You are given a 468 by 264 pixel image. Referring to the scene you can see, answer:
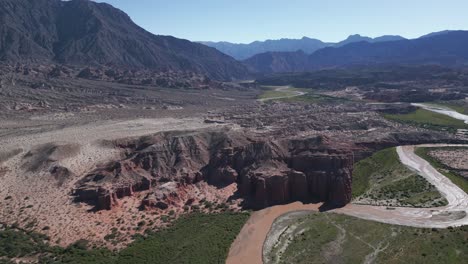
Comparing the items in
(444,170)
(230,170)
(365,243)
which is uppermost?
(230,170)

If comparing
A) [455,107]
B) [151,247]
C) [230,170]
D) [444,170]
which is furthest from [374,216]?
[455,107]

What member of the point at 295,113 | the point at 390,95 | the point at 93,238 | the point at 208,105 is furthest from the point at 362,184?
the point at 390,95

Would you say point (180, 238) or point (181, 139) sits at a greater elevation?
point (181, 139)

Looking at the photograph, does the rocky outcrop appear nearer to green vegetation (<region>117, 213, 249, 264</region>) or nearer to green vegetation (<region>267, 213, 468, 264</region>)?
green vegetation (<region>117, 213, 249, 264</region>)

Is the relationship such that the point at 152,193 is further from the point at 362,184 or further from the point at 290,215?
the point at 362,184

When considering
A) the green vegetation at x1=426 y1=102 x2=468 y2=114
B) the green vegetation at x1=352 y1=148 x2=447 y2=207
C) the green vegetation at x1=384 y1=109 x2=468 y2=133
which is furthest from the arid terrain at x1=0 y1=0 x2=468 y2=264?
the green vegetation at x1=426 y1=102 x2=468 y2=114

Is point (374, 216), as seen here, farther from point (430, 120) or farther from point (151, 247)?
point (430, 120)

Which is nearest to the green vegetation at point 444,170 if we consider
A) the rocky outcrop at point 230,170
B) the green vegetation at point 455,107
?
the rocky outcrop at point 230,170
